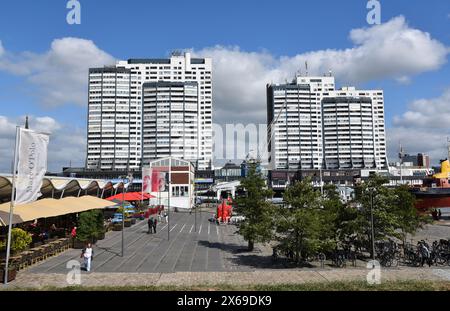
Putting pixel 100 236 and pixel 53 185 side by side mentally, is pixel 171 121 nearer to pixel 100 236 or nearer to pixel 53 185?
pixel 53 185

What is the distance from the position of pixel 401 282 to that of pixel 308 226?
5384 millimetres

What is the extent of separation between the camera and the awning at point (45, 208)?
18703 millimetres

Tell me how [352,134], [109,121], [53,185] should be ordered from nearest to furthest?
[53,185] < [109,121] < [352,134]

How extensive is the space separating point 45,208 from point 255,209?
13.5 metres

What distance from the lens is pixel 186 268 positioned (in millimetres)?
19703

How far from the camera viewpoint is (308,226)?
19.4 meters

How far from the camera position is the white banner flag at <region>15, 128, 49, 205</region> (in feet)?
49.8

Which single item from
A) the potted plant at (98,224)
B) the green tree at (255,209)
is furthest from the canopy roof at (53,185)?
the green tree at (255,209)

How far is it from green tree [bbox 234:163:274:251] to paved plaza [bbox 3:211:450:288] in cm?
155

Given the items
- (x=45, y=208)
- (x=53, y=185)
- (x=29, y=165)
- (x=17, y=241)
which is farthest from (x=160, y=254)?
(x=53, y=185)

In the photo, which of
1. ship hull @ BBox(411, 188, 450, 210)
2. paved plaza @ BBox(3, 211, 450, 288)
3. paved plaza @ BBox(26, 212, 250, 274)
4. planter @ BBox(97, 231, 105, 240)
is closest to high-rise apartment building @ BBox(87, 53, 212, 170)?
ship hull @ BBox(411, 188, 450, 210)

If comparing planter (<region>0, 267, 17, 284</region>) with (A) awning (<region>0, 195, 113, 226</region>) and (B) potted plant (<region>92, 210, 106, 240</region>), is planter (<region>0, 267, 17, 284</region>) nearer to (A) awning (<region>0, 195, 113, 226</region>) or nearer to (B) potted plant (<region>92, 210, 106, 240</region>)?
(A) awning (<region>0, 195, 113, 226</region>)
